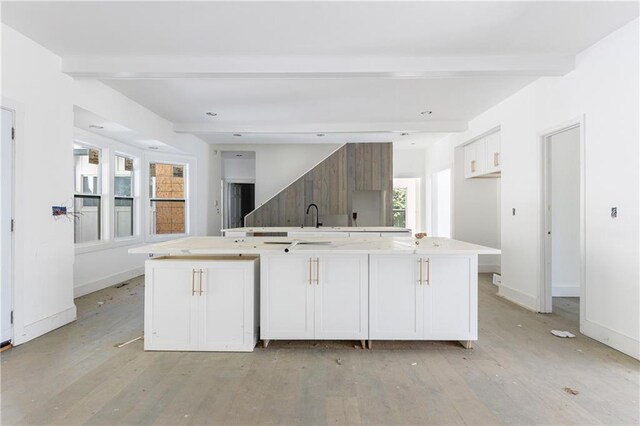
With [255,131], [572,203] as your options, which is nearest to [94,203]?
[255,131]

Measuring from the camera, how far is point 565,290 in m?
4.56

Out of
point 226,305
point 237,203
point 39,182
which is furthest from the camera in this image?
point 237,203

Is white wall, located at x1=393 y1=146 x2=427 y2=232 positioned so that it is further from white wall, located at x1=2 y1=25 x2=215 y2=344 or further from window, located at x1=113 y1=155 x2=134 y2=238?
white wall, located at x1=2 y1=25 x2=215 y2=344

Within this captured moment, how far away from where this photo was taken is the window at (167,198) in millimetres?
6270

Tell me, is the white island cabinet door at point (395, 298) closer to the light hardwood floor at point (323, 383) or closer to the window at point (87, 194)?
the light hardwood floor at point (323, 383)

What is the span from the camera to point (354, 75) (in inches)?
134

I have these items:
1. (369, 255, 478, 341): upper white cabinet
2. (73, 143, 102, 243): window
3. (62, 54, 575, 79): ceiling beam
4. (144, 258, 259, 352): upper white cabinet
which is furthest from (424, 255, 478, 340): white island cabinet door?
(73, 143, 102, 243): window

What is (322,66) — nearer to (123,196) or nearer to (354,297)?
(354,297)

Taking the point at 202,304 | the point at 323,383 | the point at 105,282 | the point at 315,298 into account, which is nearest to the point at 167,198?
the point at 105,282

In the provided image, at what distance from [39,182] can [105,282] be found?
240 cm

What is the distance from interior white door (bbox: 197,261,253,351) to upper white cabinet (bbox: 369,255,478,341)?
1.04 metres

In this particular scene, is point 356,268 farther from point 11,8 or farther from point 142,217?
point 142,217

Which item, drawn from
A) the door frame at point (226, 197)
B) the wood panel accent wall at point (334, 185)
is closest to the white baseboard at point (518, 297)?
the wood panel accent wall at point (334, 185)

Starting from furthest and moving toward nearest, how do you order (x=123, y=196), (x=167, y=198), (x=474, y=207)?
1. (x=167, y=198)
2. (x=474, y=207)
3. (x=123, y=196)
